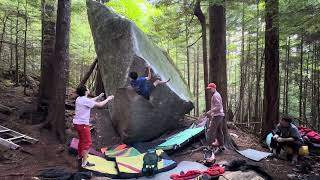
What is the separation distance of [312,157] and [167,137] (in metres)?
4.25

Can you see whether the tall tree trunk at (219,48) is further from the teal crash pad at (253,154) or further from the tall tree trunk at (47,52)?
the tall tree trunk at (47,52)

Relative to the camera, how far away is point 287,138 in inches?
365

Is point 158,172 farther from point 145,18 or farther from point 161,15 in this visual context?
point 145,18

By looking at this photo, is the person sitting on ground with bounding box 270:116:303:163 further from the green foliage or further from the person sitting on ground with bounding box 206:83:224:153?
the green foliage

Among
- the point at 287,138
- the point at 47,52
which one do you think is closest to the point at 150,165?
the point at 287,138

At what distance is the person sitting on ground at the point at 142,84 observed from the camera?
1020cm

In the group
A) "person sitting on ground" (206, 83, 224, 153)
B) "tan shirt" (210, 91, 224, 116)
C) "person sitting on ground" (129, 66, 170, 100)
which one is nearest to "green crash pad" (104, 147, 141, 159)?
"person sitting on ground" (129, 66, 170, 100)

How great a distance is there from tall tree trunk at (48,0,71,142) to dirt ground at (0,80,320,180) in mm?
377

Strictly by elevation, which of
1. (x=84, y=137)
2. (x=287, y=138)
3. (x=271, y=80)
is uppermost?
(x=271, y=80)

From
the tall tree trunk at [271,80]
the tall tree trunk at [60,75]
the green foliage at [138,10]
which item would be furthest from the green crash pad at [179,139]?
the green foliage at [138,10]

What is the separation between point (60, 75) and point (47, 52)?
2130mm

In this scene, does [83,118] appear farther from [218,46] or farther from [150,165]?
[218,46]

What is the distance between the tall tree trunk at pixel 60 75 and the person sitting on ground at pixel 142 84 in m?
2.05

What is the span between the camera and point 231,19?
18781mm
